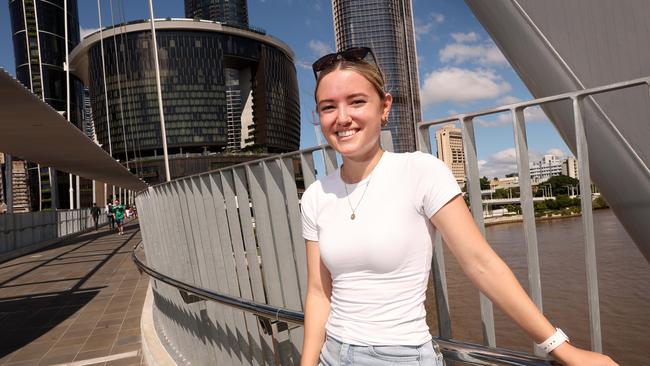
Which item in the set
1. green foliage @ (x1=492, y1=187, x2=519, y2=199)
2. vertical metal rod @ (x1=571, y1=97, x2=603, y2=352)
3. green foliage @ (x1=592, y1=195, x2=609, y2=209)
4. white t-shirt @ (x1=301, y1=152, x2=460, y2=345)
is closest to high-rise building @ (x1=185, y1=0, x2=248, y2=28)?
green foliage @ (x1=592, y1=195, x2=609, y2=209)

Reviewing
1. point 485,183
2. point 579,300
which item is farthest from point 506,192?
point 579,300

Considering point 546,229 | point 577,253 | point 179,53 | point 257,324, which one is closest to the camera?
point 257,324

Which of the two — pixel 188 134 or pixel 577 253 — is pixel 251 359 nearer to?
pixel 577 253

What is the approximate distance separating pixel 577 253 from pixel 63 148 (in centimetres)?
2714

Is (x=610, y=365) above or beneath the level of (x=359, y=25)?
beneath

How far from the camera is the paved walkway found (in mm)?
5219

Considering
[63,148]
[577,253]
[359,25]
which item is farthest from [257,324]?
[359,25]

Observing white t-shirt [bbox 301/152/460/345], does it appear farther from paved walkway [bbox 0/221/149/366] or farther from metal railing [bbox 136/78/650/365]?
paved walkway [bbox 0/221/149/366]

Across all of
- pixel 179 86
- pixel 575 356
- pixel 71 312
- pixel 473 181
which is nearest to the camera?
pixel 575 356

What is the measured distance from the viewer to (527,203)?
1190 millimetres

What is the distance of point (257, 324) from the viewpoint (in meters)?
2.48

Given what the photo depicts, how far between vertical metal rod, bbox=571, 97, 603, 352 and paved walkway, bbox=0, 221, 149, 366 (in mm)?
4692

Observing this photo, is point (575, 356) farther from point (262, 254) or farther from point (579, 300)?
point (579, 300)

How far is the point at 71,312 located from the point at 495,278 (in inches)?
296
